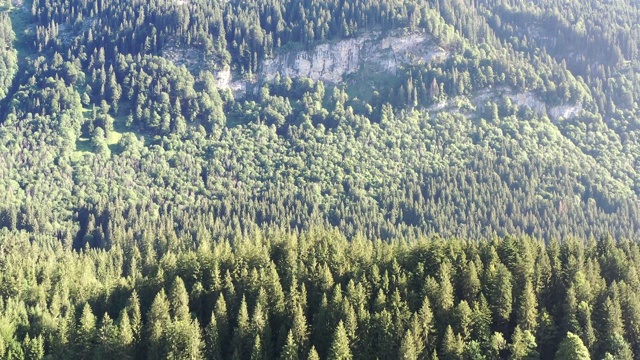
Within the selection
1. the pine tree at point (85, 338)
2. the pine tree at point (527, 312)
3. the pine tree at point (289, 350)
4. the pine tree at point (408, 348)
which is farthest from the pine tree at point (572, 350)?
the pine tree at point (85, 338)

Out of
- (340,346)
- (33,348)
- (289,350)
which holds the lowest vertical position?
(33,348)

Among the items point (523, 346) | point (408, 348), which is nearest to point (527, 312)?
point (523, 346)

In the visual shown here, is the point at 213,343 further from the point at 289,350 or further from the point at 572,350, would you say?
the point at 572,350

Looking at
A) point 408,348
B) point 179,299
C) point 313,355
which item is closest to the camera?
point 313,355

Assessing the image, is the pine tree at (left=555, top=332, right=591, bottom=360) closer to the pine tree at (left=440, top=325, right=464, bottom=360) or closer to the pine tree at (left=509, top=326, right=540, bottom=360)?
the pine tree at (left=509, top=326, right=540, bottom=360)

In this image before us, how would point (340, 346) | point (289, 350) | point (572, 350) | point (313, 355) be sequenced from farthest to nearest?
point (289, 350), point (340, 346), point (313, 355), point (572, 350)

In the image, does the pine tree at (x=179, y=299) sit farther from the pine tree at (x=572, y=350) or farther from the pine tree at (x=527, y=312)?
the pine tree at (x=572, y=350)

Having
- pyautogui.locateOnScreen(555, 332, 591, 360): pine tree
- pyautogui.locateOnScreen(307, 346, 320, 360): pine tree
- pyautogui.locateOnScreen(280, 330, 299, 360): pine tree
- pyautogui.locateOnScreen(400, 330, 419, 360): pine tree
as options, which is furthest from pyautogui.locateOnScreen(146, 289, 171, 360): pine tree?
pyautogui.locateOnScreen(555, 332, 591, 360): pine tree

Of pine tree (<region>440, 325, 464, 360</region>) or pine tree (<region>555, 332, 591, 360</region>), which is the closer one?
Answer: pine tree (<region>555, 332, 591, 360</region>)

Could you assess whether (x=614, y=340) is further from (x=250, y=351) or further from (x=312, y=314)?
(x=250, y=351)

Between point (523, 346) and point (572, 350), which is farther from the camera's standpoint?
point (523, 346)

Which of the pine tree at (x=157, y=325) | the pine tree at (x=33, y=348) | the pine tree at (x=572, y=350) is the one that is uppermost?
the pine tree at (x=572, y=350)
